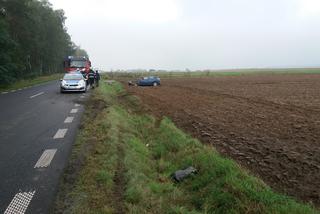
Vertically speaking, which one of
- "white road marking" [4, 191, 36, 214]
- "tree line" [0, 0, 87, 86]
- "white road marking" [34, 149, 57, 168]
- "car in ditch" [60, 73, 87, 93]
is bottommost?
"car in ditch" [60, 73, 87, 93]

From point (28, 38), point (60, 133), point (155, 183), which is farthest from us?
point (28, 38)

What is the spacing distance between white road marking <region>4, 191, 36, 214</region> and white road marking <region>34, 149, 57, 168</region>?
1.47 meters

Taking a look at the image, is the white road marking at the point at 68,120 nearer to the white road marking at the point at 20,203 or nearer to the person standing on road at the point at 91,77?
the white road marking at the point at 20,203

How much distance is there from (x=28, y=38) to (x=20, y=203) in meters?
50.4

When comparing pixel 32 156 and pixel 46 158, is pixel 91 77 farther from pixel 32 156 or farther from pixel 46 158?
pixel 46 158

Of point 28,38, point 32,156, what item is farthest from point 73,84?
point 28,38

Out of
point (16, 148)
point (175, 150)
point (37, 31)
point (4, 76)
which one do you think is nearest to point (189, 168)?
point (175, 150)

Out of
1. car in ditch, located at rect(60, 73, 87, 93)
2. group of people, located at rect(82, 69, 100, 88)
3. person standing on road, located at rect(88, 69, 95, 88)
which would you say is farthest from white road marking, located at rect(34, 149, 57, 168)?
person standing on road, located at rect(88, 69, 95, 88)

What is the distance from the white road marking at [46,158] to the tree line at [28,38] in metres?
23.0

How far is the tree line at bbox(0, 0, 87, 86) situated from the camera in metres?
29.3

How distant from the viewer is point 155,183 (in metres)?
6.06

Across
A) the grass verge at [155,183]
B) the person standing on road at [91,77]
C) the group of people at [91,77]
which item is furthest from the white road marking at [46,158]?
the person standing on road at [91,77]

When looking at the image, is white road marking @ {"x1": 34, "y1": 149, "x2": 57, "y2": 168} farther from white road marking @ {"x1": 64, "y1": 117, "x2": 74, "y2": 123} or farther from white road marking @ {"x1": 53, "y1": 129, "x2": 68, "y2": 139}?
white road marking @ {"x1": 64, "y1": 117, "x2": 74, "y2": 123}

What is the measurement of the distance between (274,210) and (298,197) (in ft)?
3.10
